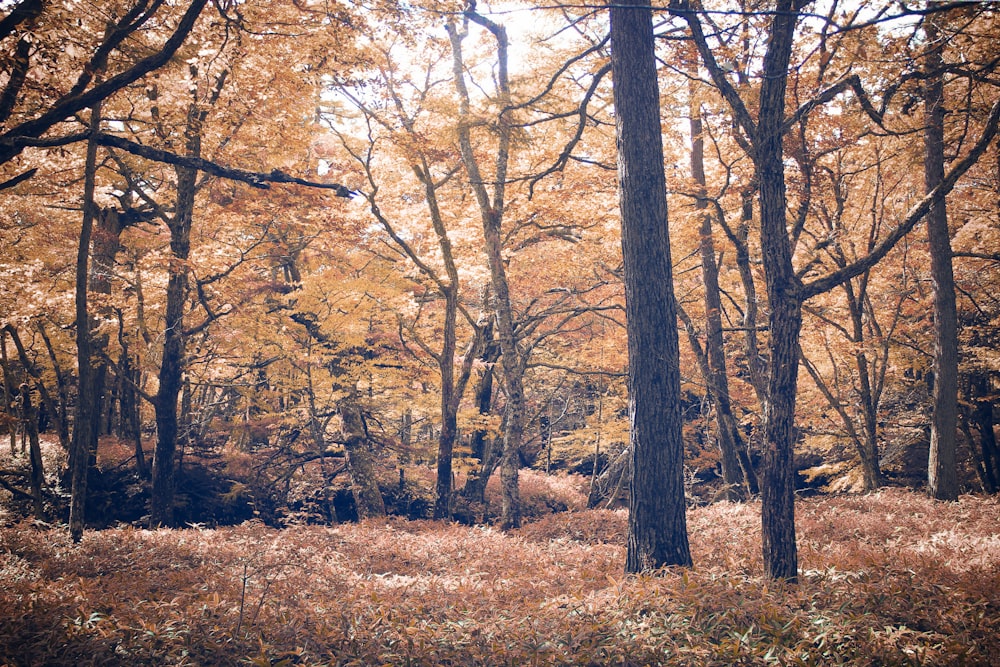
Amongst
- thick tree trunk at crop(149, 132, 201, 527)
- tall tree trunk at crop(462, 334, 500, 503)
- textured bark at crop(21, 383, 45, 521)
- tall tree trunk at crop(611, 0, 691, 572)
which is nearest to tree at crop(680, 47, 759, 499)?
tall tree trunk at crop(462, 334, 500, 503)

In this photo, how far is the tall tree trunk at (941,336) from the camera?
11.3 meters

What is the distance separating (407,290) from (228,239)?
4547 mm

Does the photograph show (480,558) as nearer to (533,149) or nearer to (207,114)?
(533,149)

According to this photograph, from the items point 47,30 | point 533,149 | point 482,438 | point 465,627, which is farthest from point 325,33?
point 482,438

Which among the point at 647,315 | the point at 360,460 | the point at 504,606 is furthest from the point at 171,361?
the point at 647,315

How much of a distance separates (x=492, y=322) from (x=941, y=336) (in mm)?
9995

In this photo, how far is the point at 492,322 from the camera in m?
16.4

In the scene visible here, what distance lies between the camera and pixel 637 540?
6.56 m

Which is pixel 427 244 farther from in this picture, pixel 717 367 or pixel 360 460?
pixel 717 367

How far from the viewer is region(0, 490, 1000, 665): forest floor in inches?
175

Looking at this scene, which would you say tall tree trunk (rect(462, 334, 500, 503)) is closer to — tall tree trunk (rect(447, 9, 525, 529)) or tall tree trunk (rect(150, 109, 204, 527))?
tall tree trunk (rect(447, 9, 525, 529))

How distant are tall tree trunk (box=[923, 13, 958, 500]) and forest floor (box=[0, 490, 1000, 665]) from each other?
10.3 feet

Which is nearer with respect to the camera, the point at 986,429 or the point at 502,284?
the point at 502,284

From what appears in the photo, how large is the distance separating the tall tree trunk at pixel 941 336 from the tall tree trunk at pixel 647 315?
7461mm
